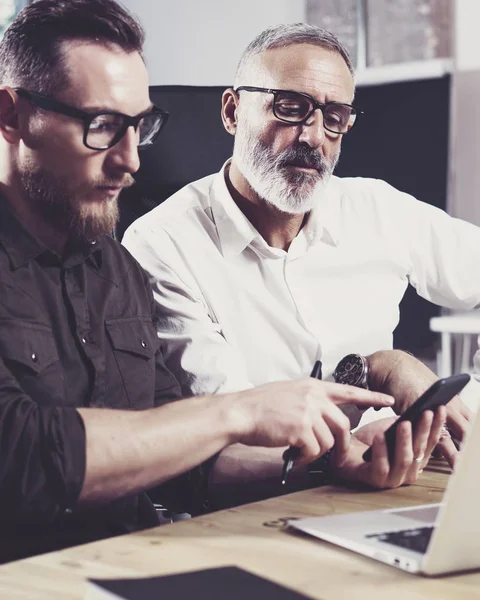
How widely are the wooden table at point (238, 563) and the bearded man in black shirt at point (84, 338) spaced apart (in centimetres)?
11

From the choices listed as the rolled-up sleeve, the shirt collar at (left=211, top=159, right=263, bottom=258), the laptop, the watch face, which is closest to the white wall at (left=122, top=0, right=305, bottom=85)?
the shirt collar at (left=211, top=159, right=263, bottom=258)

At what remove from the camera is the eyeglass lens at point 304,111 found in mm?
1794

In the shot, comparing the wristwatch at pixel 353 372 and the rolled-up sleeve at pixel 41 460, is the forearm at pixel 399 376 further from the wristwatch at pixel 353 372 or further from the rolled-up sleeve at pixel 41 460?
the rolled-up sleeve at pixel 41 460

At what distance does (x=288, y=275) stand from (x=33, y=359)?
2.45 feet

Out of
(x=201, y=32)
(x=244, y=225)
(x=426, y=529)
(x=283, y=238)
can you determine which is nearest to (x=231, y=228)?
(x=244, y=225)

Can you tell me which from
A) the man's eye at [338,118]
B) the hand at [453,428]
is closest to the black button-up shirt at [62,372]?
the hand at [453,428]

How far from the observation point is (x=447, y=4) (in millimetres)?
3674

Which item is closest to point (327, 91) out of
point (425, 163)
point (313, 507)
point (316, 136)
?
point (316, 136)

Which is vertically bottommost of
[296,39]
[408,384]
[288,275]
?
[408,384]

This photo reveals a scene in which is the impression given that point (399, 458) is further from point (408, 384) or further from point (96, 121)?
point (96, 121)

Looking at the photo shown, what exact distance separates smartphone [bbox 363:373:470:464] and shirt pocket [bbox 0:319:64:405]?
475mm

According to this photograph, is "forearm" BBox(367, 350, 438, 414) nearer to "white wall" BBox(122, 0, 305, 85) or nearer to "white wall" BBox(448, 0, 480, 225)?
"white wall" BBox(448, 0, 480, 225)

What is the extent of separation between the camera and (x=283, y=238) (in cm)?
187

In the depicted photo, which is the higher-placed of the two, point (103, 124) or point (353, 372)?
point (103, 124)
